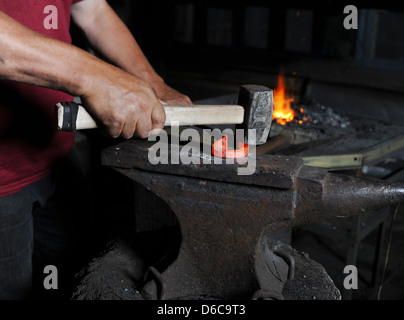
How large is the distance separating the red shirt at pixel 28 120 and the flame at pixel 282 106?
1396mm

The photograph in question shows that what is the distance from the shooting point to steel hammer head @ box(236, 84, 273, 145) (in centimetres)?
158

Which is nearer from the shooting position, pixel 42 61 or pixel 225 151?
pixel 42 61

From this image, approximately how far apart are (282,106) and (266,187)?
1.86 m

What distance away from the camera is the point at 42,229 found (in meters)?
2.07

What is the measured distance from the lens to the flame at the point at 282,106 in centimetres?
286

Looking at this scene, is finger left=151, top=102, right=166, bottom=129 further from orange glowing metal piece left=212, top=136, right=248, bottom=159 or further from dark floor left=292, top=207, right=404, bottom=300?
dark floor left=292, top=207, right=404, bottom=300

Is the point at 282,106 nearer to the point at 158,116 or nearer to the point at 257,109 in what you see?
the point at 257,109

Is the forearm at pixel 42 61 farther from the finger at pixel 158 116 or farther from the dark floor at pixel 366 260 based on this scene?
the dark floor at pixel 366 260

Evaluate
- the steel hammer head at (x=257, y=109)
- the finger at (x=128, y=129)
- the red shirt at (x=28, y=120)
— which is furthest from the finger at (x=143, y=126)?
the red shirt at (x=28, y=120)

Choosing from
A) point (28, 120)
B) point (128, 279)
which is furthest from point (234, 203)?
point (28, 120)

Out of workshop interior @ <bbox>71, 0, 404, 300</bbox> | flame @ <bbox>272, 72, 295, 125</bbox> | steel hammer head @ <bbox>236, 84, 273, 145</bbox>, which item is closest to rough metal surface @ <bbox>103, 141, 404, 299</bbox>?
workshop interior @ <bbox>71, 0, 404, 300</bbox>

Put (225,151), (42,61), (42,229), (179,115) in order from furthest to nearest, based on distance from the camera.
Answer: (42,229), (179,115), (225,151), (42,61)

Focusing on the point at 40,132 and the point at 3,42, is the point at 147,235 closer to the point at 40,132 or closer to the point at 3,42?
the point at 40,132
